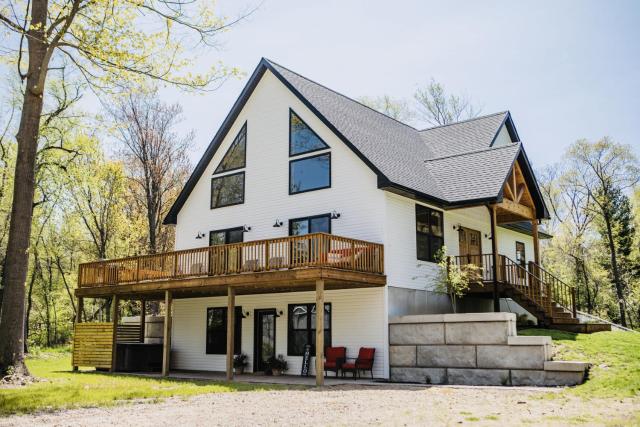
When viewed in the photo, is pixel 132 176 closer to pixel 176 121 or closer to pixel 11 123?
pixel 176 121

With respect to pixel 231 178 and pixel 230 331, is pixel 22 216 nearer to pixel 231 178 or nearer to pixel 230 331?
pixel 230 331

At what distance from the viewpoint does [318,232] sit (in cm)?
1739

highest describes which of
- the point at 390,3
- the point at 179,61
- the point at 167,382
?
the point at 390,3

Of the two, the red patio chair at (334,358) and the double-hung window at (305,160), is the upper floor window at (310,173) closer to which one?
the double-hung window at (305,160)

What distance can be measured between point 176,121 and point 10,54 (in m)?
14.2

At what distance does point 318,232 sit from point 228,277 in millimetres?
2858

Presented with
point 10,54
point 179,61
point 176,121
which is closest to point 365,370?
point 179,61

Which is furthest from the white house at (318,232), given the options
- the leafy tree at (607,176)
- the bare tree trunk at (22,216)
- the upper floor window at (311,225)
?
the leafy tree at (607,176)

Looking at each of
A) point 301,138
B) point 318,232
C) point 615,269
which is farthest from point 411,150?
point 615,269

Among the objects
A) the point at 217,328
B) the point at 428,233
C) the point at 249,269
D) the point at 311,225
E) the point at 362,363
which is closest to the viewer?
the point at 362,363

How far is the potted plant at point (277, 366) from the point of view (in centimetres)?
1916

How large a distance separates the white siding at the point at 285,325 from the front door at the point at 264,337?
18cm

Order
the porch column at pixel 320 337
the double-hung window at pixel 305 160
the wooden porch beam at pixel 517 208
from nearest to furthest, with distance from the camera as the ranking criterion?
1. the porch column at pixel 320 337
2. the wooden porch beam at pixel 517 208
3. the double-hung window at pixel 305 160

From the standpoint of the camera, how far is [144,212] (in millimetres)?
35156
